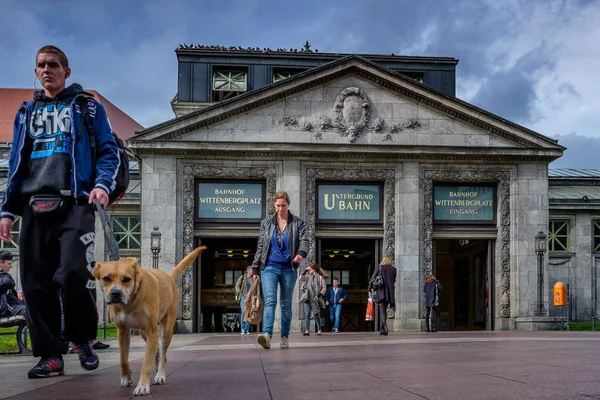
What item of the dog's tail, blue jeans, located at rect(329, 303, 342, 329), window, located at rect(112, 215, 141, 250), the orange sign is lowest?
blue jeans, located at rect(329, 303, 342, 329)

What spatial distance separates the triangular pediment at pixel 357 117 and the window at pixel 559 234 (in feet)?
34.5

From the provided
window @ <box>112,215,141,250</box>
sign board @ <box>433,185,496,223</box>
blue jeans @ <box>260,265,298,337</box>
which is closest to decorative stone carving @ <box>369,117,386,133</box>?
sign board @ <box>433,185,496,223</box>

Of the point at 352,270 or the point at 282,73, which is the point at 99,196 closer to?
the point at 282,73

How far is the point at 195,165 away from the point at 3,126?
158ft

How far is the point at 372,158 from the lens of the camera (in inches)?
1172

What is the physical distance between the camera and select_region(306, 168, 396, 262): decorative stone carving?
29.4 meters

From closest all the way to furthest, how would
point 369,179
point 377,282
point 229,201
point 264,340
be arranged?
1. point 264,340
2. point 377,282
3. point 229,201
4. point 369,179

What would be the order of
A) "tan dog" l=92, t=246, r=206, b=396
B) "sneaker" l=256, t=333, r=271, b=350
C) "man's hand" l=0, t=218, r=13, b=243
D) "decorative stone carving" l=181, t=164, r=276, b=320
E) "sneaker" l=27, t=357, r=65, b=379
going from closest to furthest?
"tan dog" l=92, t=246, r=206, b=396 < "sneaker" l=27, t=357, r=65, b=379 < "man's hand" l=0, t=218, r=13, b=243 < "sneaker" l=256, t=333, r=271, b=350 < "decorative stone carving" l=181, t=164, r=276, b=320

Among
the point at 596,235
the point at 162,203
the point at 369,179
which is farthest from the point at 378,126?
the point at 596,235

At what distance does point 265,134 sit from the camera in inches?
1167

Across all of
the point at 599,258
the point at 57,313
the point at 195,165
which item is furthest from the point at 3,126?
the point at 57,313

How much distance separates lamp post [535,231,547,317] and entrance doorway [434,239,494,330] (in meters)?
5.68

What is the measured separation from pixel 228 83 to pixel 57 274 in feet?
98.2

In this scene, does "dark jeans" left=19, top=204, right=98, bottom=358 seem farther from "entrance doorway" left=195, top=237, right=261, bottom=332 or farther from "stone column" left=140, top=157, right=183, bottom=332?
"entrance doorway" left=195, top=237, right=261, bottom=332
